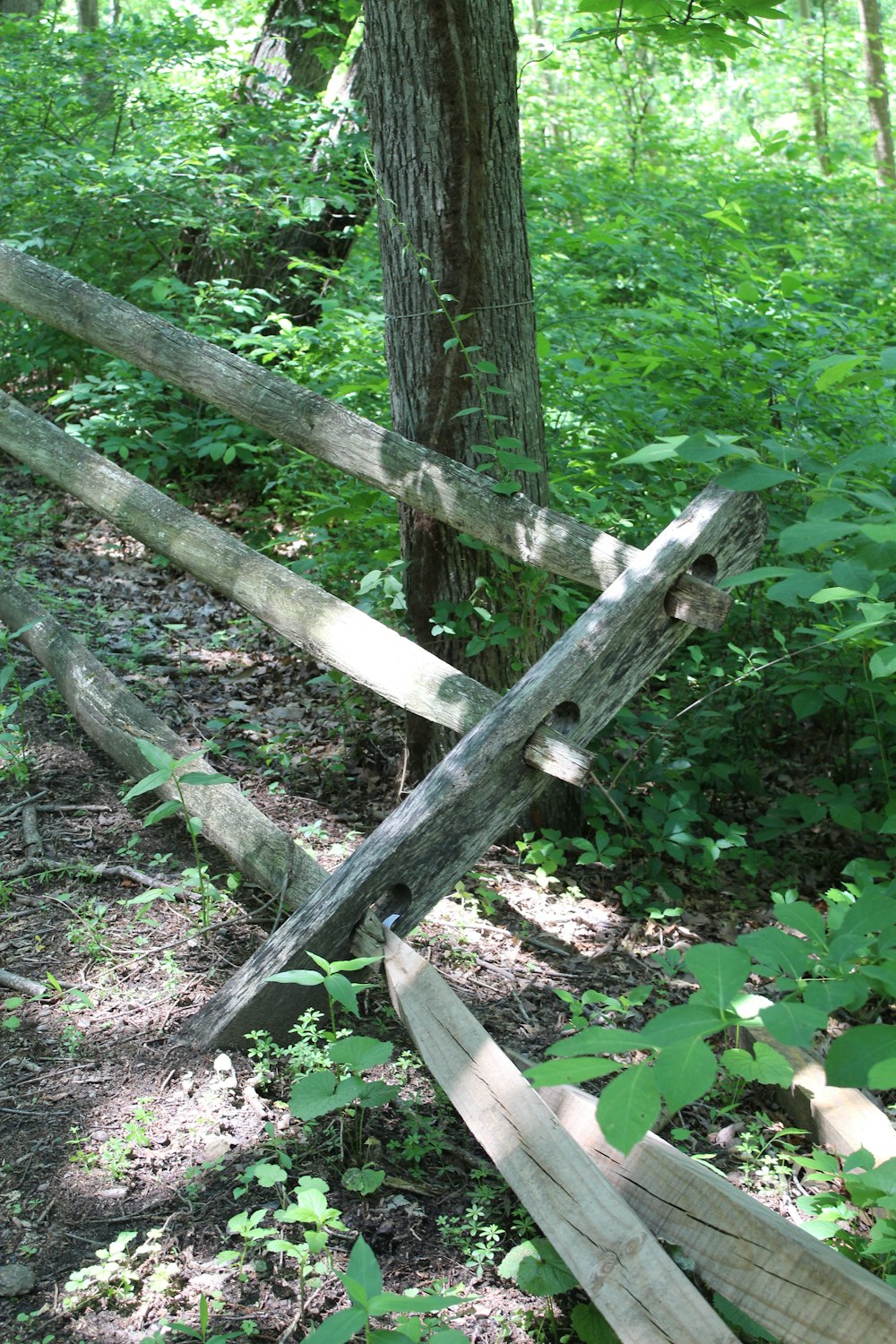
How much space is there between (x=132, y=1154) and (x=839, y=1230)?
1.53m

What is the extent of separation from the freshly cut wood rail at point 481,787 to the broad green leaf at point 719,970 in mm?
1185

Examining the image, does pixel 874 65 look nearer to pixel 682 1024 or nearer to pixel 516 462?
pixel 516 462

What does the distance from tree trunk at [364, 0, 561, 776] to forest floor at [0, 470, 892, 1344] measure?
0.70 meters

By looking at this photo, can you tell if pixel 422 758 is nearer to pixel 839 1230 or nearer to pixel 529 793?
pixel 529 793

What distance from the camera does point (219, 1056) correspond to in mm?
2541

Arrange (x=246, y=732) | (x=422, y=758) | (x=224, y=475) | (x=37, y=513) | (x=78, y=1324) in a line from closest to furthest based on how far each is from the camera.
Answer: (x=78, y=1324) < (x=422, y=758) < (x=246, y=732) < (x=37, y=513) < (x=224, y=475)

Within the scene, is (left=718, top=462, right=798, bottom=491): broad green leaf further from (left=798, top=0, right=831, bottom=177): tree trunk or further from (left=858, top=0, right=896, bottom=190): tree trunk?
(left=798, top=0, right=831, bottom=177): tree trunk

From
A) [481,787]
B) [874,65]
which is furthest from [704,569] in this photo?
[874,65]

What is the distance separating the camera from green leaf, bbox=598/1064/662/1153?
1.20 m

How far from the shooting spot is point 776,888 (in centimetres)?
400

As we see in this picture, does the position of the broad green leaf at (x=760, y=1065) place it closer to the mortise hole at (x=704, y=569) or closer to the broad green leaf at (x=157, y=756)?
the mortise hole at (x=704, y=569)

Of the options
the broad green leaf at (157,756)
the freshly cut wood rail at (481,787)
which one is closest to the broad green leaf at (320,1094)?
the freshly cut wood rail at (481,787)

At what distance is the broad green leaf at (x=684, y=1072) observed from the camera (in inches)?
48.3

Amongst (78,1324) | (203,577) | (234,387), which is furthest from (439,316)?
(78,1324)
